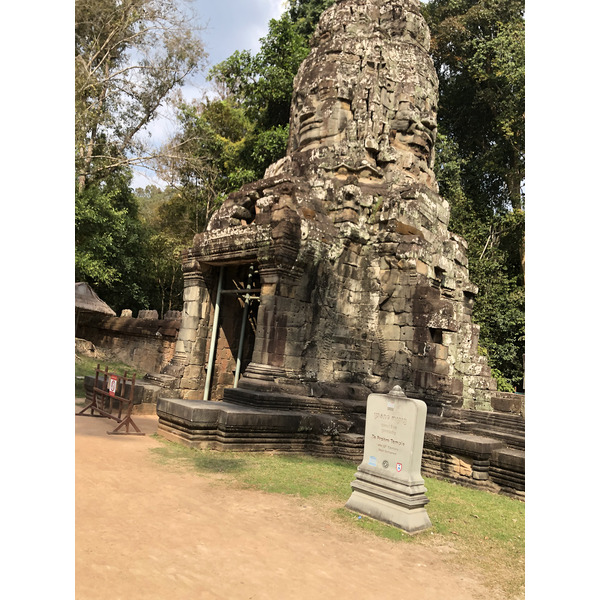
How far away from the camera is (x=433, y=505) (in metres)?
5.33

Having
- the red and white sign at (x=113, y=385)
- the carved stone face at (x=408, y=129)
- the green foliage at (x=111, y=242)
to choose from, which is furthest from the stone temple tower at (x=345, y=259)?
the green foliage at (x=111, y=242)

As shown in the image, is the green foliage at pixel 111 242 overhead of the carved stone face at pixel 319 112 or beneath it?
beneath

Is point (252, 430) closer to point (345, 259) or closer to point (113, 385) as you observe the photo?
point (113, 385)

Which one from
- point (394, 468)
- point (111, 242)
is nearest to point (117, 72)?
point (111, 242)

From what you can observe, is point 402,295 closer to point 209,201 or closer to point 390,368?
point 390,368

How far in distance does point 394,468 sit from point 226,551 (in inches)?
73.3

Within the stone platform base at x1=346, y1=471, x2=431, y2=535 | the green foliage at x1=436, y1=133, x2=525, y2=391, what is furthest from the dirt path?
the green foliage at x1=436, y1=133, x2=525, y2=391

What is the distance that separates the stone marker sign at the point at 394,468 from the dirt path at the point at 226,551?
421 millimetres

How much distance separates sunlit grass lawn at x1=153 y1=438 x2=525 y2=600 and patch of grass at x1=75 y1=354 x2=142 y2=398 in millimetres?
5980

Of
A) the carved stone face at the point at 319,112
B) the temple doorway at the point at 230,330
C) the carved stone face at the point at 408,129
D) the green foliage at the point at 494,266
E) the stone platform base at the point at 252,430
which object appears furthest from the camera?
the green foliage at the point at 494,266

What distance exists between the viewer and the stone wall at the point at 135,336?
15.0 m

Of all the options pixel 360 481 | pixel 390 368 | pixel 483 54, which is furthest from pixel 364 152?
pixel 483 54

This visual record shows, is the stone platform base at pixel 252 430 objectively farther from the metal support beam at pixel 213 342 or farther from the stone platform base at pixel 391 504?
the metal support beam at pixel 213 342

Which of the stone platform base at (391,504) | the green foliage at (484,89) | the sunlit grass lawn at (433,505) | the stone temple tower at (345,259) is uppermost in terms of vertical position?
the green foliage at (484,89)
